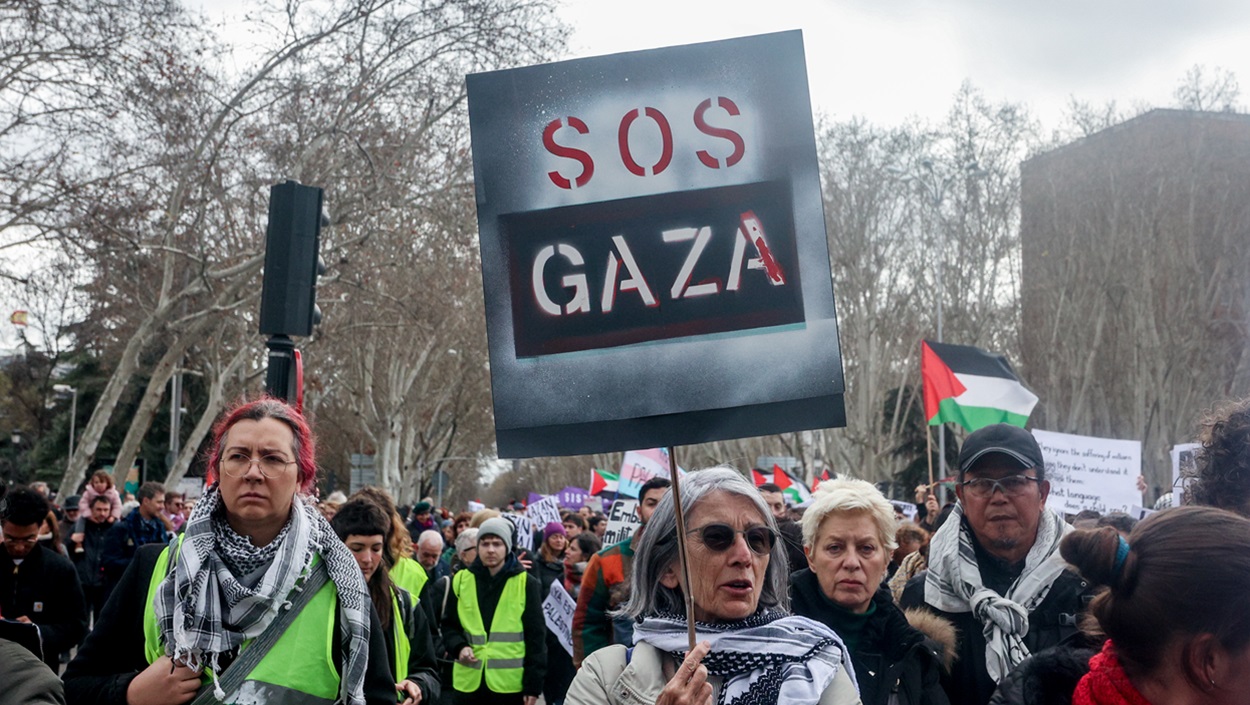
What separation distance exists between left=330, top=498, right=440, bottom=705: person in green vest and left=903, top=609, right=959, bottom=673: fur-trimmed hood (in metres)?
1.54

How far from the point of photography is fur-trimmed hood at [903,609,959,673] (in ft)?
12.6

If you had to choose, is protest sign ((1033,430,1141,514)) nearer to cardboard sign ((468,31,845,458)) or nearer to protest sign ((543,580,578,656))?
protest sign ((543,580,578,656))

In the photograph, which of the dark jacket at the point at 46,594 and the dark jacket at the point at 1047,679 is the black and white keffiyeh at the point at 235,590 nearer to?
the dark jacket at the point at 1047,679

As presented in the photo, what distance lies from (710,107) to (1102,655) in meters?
1.50

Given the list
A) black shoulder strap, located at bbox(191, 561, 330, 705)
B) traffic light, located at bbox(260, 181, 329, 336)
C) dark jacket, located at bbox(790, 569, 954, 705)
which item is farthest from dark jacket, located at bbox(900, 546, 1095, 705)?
traffic light, located at bbox(260, 181, 329, 336)

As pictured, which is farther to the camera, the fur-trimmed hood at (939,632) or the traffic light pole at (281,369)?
the traffic light pole at (281,369)

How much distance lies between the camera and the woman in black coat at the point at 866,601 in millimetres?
3795

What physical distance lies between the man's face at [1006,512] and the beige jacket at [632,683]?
138cm

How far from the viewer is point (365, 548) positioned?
217 inches

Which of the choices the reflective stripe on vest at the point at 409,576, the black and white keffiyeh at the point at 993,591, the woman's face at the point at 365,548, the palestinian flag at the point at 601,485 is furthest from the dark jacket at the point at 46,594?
the palestinian flag at the point at 601,485

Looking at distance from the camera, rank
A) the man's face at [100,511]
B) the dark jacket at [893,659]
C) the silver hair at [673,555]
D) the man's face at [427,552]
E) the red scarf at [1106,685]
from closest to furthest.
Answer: the red scarf at [1106,685], the silver hair at [673,555], the dark jacket at [893,659], the man's face at [427,552], the man's face at [100,511]

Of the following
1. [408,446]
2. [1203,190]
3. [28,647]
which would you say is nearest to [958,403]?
[28,647]

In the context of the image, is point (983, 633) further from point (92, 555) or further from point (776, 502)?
point (92, 555)

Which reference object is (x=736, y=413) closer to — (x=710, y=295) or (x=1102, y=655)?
(x=710, y=295)
